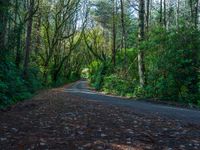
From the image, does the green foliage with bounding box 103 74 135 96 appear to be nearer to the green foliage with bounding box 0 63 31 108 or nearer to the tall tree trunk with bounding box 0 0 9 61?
the green foliage with bounding box 0 63 31 108

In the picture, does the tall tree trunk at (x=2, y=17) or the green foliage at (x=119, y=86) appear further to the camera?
the green foliage at (x=119, y=86)

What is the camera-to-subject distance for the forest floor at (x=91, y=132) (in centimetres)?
782

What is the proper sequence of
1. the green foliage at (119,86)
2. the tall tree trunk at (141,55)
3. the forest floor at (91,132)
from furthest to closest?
the green foliage at (119,86)
the tall tree trunk at (141,55)
the forest floor at (91,132)

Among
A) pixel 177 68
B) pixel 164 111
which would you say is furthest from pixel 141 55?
pixel 164 111

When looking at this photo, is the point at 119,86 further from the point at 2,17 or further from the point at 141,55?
the point at 2,17

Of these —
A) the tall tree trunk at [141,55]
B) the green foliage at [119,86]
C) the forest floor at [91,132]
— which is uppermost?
the tall tree trunk at [141,55]

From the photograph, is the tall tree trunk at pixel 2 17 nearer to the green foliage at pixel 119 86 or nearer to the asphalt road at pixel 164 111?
the asphalt road at pixel 164 111

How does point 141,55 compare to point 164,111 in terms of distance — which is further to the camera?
point 141,55

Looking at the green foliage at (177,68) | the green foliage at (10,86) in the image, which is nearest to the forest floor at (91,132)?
the green foliage at (10,86)

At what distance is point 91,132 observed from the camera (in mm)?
9141

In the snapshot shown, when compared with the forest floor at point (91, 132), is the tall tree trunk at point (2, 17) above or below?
above

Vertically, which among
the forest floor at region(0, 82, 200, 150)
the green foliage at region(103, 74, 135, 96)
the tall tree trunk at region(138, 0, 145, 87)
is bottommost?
the forest floor at region(0, 82, 200, 150)

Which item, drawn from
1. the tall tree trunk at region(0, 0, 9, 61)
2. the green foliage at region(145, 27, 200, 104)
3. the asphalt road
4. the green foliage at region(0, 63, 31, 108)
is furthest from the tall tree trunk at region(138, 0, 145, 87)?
the tall tree trunk at region(0, 0, 9, 61)

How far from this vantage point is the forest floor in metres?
7.82
